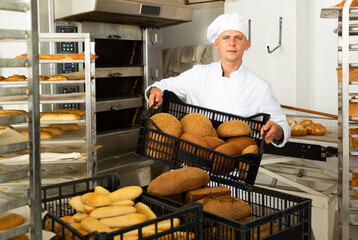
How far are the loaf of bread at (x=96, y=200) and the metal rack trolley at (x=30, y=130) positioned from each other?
28cm

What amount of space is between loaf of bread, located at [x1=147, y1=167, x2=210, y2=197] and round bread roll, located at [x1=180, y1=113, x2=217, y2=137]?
416mm

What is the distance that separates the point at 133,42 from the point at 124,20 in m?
0.50

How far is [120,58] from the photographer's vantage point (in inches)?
186

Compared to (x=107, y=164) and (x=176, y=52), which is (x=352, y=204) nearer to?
(x=107, y=164)

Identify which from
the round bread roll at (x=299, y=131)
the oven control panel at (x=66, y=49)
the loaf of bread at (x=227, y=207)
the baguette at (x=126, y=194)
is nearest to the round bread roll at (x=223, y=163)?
the loaf of bread at (x=227, y=207)

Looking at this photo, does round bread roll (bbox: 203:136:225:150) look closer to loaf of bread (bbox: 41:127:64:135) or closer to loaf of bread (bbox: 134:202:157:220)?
loaf of bread (bbox: 134:202:157:220)

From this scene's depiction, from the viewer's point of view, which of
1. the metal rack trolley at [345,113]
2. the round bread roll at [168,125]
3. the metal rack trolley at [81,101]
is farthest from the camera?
the metal rack trolley at [81,101]

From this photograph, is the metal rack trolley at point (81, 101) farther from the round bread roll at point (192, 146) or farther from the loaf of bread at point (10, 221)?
the loaf of bread at point (10, 221)

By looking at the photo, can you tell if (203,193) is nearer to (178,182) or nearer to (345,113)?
(178,182)

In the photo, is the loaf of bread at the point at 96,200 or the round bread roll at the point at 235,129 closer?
the loaf of bread at the point at 96,200

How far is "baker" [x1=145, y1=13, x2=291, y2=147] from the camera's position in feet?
8.09

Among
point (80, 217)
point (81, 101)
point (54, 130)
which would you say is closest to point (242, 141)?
point (80, 217)

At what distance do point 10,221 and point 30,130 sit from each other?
0.22m

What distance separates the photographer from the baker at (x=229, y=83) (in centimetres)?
247
